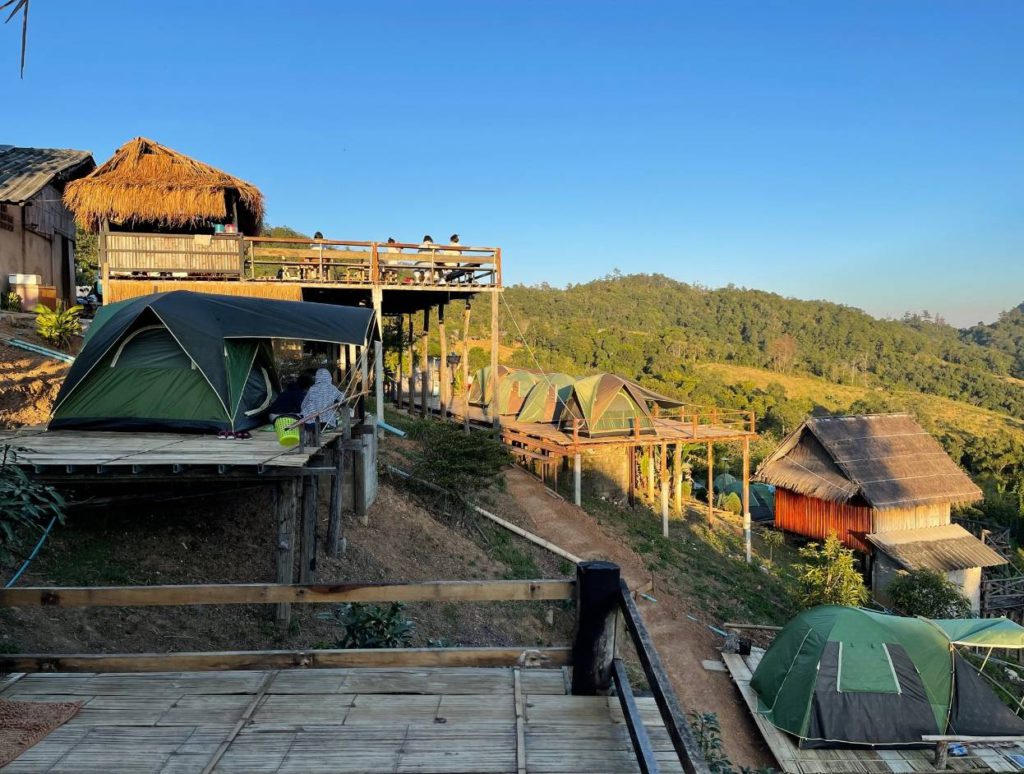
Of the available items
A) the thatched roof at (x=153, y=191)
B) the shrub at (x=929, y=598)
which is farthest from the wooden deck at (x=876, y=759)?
the thatched roof at (x=153, y=191)

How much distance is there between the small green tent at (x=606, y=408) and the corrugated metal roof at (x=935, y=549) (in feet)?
25.2

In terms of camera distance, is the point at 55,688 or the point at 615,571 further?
the point at 55,688

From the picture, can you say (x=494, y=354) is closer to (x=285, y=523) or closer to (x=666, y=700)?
(x=285, y=523)

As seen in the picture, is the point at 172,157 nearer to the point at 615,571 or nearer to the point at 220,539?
the point at 220,539

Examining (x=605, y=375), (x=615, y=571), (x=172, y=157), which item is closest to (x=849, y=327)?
(x=605, y=375)

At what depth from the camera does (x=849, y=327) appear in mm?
93562

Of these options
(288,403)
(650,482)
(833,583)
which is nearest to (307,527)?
(288,403)

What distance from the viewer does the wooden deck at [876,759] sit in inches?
366

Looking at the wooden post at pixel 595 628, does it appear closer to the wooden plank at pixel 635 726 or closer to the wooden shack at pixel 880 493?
the wooden plank at pixel 635 726

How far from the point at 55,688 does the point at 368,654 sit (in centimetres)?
180

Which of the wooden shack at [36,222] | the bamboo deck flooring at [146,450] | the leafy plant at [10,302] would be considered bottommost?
the bamboo deck flooring at [146,450]

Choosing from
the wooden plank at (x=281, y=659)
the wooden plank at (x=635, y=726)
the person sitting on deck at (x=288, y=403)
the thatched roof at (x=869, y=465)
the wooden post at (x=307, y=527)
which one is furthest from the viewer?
the thatched roof at (x=869, y=465)

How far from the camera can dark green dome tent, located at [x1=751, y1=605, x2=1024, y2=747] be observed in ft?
32.0

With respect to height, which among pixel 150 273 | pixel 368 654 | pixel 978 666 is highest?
pixel 150 273
